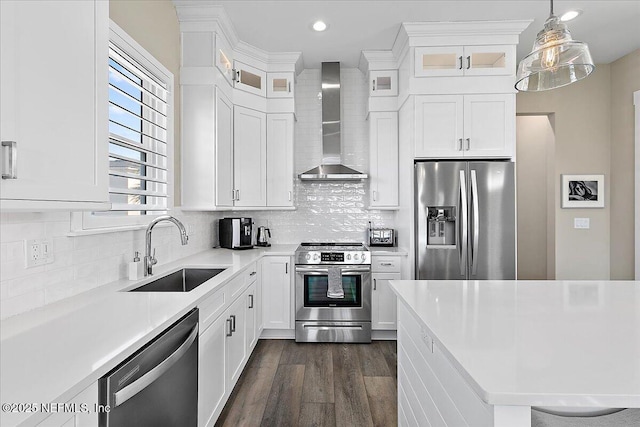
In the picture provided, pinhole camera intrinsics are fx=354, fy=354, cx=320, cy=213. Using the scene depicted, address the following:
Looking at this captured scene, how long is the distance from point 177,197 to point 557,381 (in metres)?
2.79

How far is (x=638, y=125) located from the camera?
3680 millimetres

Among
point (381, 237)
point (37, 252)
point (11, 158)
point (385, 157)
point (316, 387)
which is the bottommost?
point (316, 387)

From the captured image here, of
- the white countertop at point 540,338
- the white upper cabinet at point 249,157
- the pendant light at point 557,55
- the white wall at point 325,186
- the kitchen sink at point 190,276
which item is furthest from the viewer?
the white wall at point 325,186

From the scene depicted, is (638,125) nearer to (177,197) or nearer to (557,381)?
(557,381)

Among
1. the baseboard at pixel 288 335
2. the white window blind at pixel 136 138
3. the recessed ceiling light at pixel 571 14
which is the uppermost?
the recessed ceiling light at pixel 571 14

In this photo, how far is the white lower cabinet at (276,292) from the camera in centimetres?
360

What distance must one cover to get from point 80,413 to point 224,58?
10.3 feet

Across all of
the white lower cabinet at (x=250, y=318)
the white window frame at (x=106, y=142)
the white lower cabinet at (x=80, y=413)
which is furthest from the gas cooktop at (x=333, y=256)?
the white lower cabinet at (x=80, y=413)

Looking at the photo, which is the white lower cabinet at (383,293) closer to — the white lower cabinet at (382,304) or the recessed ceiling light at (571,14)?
the white lower cabinet at (382,304)

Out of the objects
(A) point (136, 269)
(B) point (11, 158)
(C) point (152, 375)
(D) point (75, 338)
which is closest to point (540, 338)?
(C) point (152, 375)

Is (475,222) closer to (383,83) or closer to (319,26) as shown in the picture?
(383,83)

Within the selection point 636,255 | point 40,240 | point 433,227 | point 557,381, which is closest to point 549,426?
point 557,381

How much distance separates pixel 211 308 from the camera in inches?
77.4

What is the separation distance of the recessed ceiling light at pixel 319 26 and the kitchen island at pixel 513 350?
2.53m
